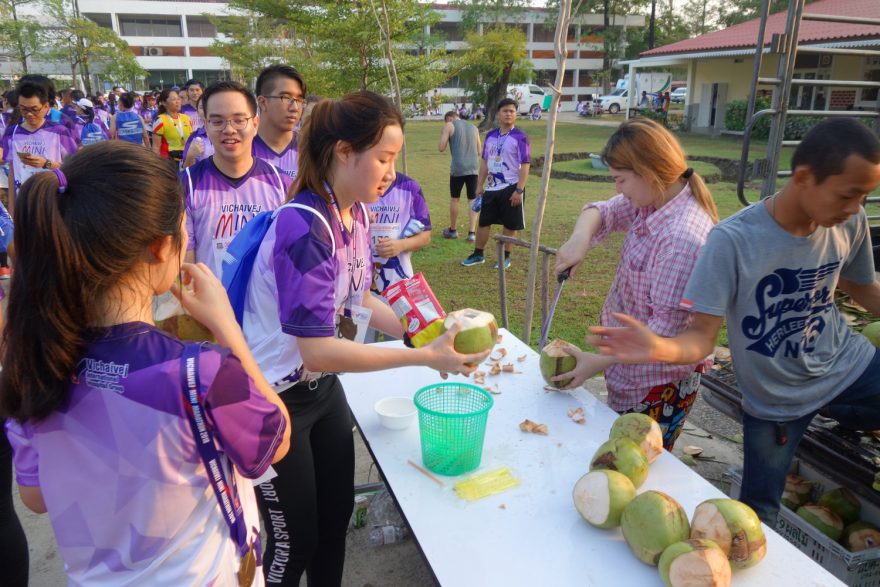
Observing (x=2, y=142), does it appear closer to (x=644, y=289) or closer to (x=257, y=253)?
(x=257, y=253)

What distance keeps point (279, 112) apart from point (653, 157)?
2.46 m

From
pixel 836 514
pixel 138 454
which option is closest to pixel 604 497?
pixel 138 454

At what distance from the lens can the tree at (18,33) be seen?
1129 inches

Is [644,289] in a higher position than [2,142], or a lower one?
lower

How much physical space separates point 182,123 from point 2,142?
2.94 m

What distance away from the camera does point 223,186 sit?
305cm

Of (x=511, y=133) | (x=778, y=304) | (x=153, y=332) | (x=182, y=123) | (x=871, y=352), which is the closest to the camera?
(x=153, y=332)

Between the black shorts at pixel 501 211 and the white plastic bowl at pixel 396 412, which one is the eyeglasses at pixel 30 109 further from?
the white plastic bowl at pixel 396 412

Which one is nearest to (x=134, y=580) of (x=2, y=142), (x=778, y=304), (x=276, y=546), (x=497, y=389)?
(x=276, y=546)

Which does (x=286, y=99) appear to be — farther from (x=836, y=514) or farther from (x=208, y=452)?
(x=836, y=514)

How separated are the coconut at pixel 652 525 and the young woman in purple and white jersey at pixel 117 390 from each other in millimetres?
938

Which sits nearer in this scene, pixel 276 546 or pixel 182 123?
pixel 276 546

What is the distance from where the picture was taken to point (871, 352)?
2.31m

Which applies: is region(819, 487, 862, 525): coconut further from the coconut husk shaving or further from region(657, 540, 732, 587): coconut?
region(657, 540, 732, 587): coconut
